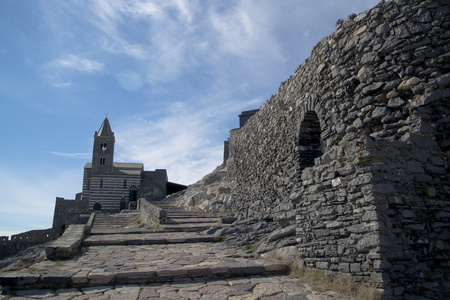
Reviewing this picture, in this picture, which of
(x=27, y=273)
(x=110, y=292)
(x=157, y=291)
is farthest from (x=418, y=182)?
(x=27, y=273)

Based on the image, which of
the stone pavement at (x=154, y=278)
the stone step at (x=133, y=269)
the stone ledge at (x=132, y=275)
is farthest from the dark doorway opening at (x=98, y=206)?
the stone ledge at (x=132, y=275)

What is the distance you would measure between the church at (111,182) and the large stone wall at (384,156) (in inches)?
1256

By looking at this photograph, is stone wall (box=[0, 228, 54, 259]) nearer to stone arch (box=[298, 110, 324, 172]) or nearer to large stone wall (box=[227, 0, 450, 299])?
stone arch (box=[298, 110, 324, 172])

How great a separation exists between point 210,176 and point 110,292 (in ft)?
83.5

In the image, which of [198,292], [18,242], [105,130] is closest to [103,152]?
[105,130]

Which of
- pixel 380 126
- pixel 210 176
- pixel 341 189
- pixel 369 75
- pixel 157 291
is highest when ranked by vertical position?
pixel 210 176

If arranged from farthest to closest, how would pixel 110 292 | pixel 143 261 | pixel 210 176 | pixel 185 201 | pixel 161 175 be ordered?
pixel 161 175 → pixel 210 176 → pixel 185 201 → pixel 143 261 → pixel 110 292

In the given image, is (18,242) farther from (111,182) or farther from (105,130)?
(105,130)

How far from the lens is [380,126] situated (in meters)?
6.20

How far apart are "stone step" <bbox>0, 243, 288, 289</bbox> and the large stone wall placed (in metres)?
1.34

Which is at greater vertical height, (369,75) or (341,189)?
(369,75)

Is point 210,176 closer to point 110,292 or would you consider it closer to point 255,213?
point 255,213

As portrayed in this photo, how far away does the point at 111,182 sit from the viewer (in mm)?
40750

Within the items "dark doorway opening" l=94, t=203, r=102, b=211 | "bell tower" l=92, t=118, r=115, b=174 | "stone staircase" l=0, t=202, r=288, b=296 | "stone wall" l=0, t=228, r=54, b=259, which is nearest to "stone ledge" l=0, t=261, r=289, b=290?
"stone staircase" l=0, t=202, r=288, b=296
